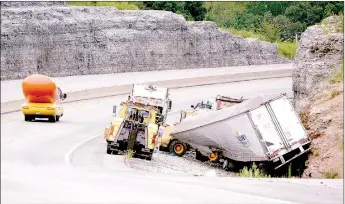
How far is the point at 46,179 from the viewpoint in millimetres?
5332

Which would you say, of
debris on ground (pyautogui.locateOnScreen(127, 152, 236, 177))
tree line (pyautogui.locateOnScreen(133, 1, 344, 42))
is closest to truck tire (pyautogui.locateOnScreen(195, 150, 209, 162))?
debris on ground (pyautogui.locateOnScreen(127, 152, 236, 177))

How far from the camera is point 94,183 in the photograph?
7.39m

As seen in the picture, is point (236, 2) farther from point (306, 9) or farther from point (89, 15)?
point (89, 15)

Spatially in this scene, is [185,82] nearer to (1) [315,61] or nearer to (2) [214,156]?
(1) [315,61]

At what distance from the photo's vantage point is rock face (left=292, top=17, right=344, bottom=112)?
29359 mm

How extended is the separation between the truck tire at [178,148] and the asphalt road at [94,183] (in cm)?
218

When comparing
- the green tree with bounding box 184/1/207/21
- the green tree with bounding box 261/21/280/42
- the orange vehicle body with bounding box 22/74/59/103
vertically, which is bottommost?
the green tree with bounding box 261/21/280/42

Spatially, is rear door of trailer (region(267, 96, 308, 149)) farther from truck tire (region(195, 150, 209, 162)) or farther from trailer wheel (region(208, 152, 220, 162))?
truck tire (region(195, 150, 209, 162))

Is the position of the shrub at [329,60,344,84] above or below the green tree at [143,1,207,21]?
above

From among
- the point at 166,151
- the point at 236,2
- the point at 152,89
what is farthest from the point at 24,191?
the point at 236,2

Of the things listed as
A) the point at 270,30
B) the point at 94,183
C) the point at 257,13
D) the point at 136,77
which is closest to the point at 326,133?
the point at 94,183

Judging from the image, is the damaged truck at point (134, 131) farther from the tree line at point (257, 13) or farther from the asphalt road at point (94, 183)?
the tree line at point (257, 13)

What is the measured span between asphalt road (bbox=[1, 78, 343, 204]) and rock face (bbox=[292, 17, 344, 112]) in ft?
A: 24.9

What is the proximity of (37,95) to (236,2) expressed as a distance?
248ft
